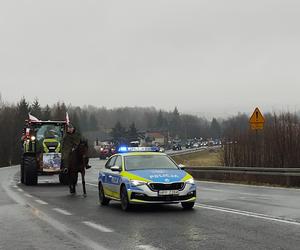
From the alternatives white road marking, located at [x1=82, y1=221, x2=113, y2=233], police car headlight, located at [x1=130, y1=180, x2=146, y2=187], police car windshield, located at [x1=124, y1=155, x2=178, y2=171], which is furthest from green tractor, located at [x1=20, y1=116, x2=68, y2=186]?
white road marking, located at [x1=82, y1=221, x2=113, y2=233]

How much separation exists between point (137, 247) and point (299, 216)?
4.52m

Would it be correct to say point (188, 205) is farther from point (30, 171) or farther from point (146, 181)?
point (30, 171)

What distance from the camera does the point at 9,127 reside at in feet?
346

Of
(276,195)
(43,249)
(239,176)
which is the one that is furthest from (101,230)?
(239,176)

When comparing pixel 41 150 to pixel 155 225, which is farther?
pixel 41 150

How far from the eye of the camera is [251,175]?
24438mm

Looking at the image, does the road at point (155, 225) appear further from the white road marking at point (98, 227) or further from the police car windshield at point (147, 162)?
the police car windshield at point (147, 162)

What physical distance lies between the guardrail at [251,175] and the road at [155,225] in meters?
5.71

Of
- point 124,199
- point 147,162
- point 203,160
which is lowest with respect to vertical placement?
point 124,199

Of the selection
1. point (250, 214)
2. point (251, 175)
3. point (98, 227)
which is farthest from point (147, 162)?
point (251, 175)

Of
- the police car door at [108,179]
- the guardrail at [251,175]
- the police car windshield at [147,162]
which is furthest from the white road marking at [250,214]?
the guardrail at [251,175]

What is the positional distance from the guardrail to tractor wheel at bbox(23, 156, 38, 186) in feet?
28.0

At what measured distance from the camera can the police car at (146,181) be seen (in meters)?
12.2

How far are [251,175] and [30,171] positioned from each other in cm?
976
